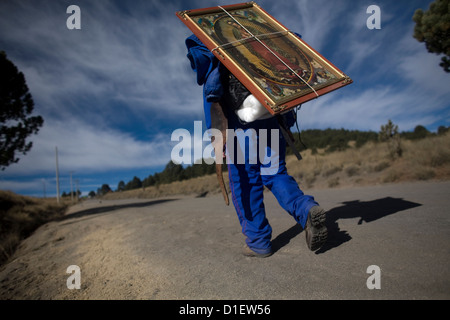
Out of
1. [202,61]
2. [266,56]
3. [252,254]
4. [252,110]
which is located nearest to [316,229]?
[252,254]

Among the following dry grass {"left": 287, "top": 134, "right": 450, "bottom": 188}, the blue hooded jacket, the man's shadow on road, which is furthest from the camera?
dry grass {"left": 287, "top": 134, "right": 450, "bottom": 188}

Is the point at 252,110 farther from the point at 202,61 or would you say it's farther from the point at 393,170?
the point at 393,170

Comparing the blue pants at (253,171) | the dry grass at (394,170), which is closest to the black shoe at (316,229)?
the blue pants at (253,171)

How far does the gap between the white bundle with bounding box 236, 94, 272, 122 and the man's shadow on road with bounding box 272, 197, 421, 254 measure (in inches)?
48.2

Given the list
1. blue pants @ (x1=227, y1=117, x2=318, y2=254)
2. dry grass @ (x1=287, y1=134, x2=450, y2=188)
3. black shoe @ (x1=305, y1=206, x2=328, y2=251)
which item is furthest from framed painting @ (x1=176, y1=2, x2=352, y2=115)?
dry grass @ (x1=287, y1=134, x2=450, y2=188)

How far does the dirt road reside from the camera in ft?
4.11

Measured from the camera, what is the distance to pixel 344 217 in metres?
2.73

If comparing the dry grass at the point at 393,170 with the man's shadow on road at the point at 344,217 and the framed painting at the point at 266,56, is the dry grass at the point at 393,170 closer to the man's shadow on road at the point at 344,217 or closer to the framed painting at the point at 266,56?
the man's shadow on road at the point at 344,217

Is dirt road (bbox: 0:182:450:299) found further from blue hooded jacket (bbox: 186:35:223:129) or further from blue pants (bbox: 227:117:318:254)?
blue hooded jacket (bbox: 186:35:223:129)

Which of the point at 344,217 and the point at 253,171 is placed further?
the point at 344,217

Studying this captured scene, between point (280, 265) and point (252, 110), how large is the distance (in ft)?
4.09

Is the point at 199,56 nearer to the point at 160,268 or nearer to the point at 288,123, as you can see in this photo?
the point at 288,123
